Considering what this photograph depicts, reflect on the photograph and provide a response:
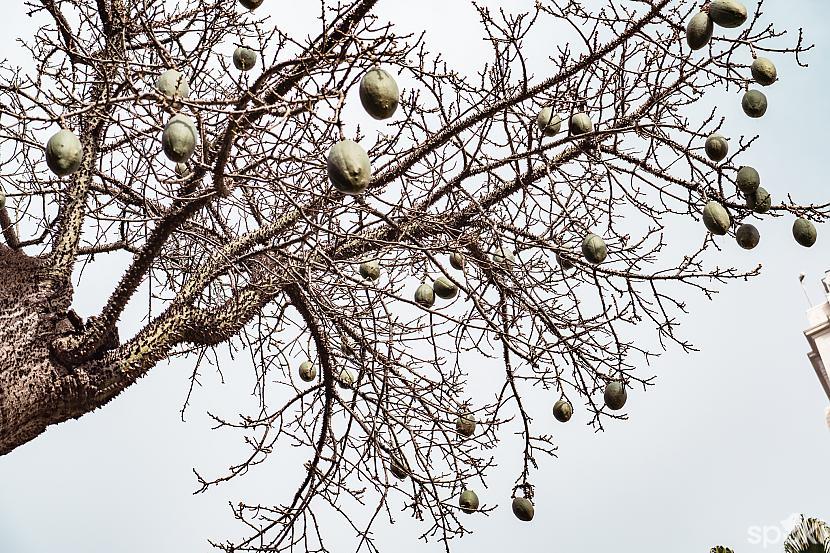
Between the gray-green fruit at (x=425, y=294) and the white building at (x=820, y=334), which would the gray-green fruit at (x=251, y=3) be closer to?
the gray-green fruit at (x=425, y=294)

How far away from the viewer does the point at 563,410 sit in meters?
4.12

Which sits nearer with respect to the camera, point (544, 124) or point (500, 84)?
point (500, 84)

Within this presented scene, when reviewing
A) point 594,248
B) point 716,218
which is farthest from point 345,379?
point 716,218

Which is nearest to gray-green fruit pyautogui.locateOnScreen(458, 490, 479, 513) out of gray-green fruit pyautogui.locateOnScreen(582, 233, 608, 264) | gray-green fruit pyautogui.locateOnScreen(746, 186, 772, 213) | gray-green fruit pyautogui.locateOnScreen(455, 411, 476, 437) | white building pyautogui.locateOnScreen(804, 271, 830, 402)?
gray-green fruit pyautogui.locateOnScreen(455, 411, 476, 437)

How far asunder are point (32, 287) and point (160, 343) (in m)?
0.59

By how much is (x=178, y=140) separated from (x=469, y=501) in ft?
8.32

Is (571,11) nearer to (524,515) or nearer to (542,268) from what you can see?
(542,268)

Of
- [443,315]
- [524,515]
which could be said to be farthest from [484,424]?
[443,315]

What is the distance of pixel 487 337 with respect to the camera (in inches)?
176

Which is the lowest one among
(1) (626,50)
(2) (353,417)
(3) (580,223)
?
(2) (353,417)

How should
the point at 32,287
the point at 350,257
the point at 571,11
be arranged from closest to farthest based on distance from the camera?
the point at 32,287, the point at 571,11, the point at 350,257

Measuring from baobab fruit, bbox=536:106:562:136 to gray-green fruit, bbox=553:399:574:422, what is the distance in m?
1.33

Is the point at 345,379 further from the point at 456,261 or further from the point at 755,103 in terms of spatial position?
the point at 755,103

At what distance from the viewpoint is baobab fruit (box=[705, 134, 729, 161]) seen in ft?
12.3
